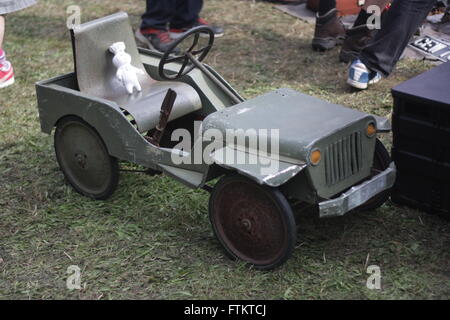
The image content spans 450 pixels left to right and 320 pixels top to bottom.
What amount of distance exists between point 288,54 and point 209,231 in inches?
101

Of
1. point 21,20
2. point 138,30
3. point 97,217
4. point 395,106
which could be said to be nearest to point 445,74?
point 395,106

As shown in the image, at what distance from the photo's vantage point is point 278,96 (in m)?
3.20

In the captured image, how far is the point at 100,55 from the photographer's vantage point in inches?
143

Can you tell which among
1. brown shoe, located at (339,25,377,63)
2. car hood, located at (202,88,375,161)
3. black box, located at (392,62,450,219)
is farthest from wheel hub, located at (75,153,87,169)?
brown shoe, located at (339,25,377,63)

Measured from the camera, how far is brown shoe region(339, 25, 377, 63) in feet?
16.5

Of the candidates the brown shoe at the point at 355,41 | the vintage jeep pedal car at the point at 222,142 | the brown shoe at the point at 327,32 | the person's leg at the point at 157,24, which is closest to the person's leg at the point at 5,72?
the person's leg at the point at 157,24

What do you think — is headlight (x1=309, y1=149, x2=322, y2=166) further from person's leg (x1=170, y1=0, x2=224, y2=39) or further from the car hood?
person's leg (x1=170, y1=0, x2=224, y2=39)

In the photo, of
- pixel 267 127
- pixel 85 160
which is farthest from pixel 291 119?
pixel 85 160

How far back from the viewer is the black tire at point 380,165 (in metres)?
3.14

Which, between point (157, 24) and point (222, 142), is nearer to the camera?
point (222, 142)

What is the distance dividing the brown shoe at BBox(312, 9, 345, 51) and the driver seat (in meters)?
2.07

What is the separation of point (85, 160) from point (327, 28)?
8.56ft

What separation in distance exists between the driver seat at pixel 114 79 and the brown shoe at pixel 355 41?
185cm

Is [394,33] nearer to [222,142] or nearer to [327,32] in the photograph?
[327,32]
